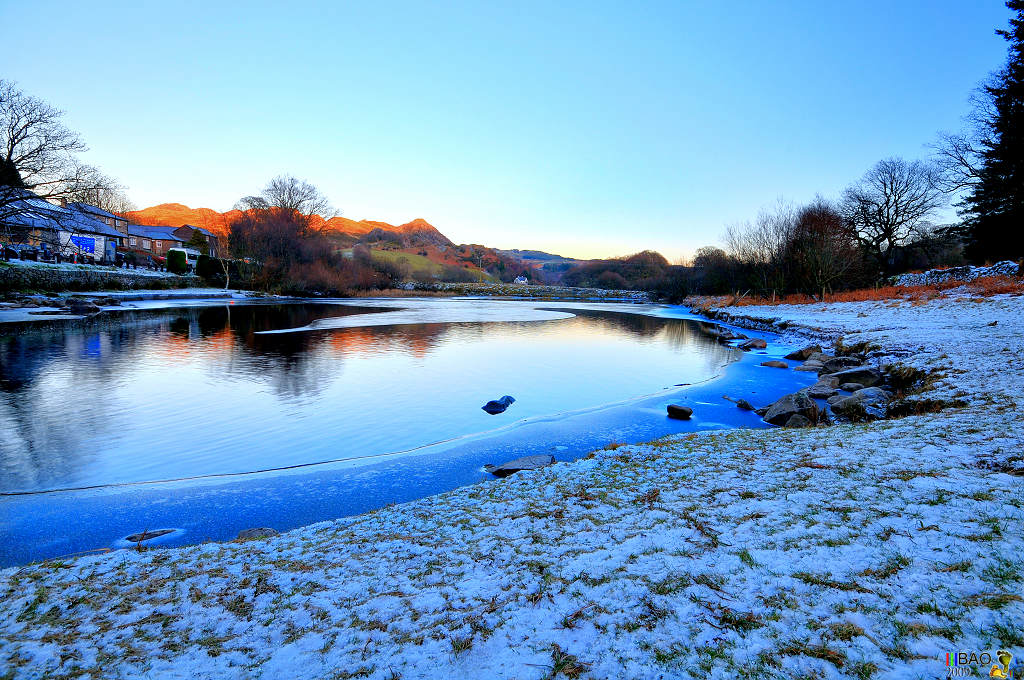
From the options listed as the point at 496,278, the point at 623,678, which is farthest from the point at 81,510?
the point at 496,278

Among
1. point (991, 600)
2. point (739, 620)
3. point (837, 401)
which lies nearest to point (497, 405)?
point (837, 401)

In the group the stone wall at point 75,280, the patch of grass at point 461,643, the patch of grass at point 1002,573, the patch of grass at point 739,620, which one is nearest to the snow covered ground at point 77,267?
the stone wall at point 75,280

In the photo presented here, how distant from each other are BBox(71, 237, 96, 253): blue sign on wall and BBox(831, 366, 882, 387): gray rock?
7470cm

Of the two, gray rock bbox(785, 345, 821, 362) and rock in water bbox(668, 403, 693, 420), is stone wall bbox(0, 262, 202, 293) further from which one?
gray rock bbox(785, 345, 821, 362)

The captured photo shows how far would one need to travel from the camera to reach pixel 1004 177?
102 feet

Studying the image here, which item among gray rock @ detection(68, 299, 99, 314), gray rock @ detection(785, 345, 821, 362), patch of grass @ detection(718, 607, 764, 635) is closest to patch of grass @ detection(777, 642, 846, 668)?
patch of grass @ detection(718, 607, 764, 635)

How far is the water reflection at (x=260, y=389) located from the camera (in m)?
8.30

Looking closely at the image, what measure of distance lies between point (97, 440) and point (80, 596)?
714 centimetres

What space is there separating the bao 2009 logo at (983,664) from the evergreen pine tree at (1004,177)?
36.3 metres

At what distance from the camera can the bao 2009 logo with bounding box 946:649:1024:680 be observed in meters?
2.10

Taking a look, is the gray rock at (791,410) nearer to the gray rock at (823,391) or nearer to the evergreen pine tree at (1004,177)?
the gray rock at (823,391)

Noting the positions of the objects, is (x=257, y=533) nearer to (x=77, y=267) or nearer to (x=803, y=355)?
(x=803, y=355)

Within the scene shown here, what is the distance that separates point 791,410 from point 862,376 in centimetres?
455

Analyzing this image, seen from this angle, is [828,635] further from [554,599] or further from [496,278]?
[496,278]
